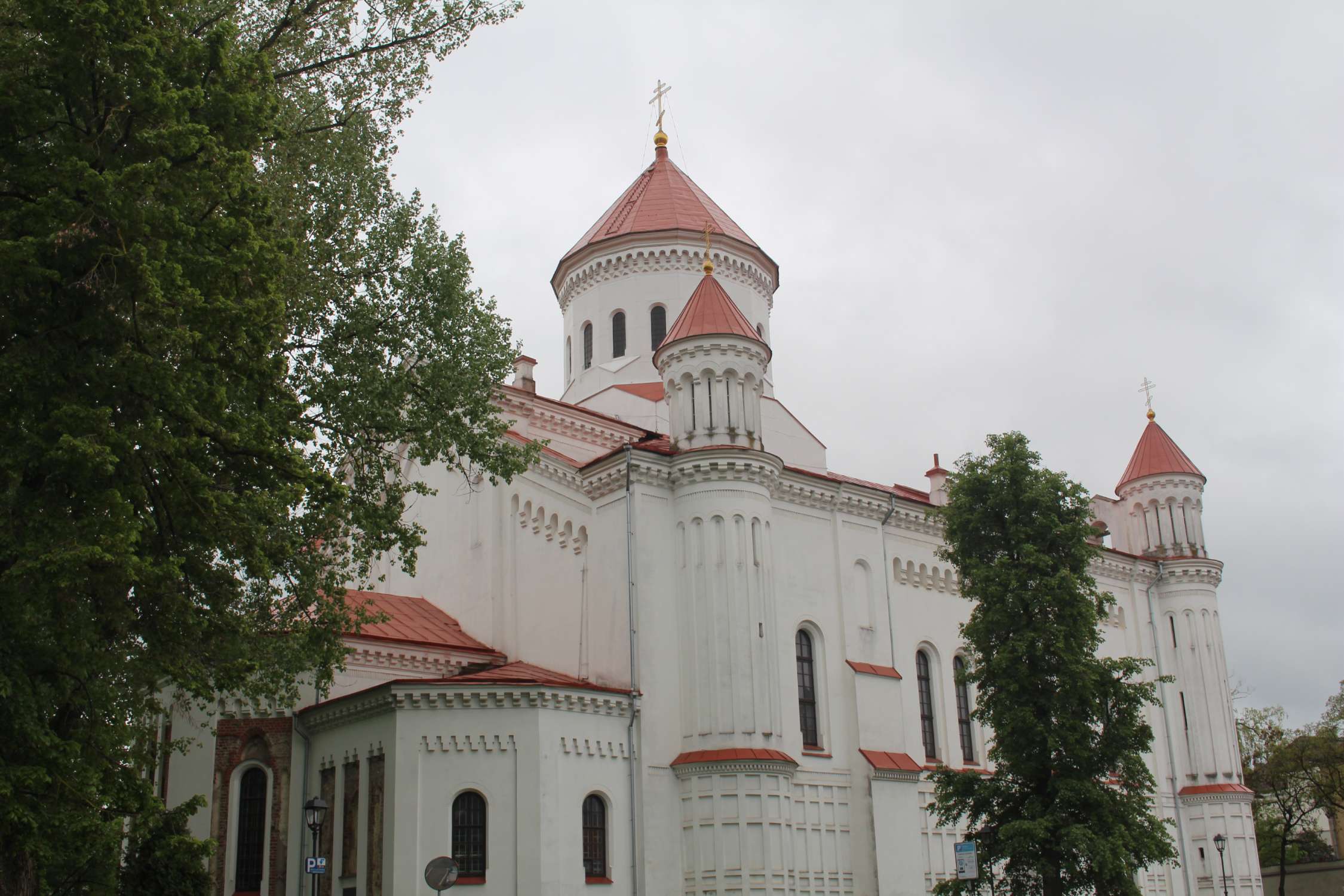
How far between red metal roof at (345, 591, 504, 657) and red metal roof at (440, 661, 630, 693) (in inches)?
72.1

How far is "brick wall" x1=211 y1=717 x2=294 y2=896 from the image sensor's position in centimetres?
2544

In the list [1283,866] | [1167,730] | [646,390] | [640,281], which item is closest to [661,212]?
[640,281]

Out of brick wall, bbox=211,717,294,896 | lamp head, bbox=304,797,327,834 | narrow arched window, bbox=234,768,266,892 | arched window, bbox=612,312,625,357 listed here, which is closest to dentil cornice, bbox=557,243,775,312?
arched window, bbox=612,312,625,357

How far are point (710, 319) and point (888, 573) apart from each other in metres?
8.74

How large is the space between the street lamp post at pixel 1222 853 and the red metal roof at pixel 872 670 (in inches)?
560

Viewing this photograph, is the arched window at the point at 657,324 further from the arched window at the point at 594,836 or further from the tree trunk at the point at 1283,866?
the tree trunk at the point at 1283,866

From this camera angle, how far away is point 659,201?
1543 inches

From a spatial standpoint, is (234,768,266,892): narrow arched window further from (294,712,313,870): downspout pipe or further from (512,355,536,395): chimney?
(512,355,536,395): chimney

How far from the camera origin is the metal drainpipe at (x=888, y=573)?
3191 cm

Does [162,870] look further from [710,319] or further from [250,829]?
[710,319]

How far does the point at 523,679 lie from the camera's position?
2547 cm

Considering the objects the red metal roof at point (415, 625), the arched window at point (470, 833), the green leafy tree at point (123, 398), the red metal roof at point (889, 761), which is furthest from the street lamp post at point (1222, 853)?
the green leafy tree at point (123, 398)

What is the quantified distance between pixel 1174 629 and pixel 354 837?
93.8 ft

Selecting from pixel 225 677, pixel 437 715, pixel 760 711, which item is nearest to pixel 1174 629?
pixel 760 711
